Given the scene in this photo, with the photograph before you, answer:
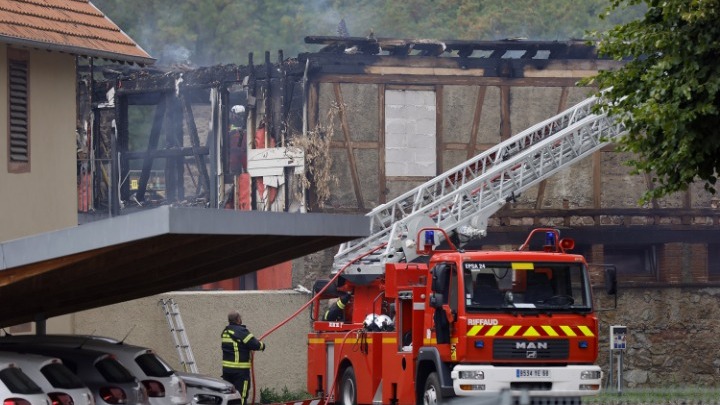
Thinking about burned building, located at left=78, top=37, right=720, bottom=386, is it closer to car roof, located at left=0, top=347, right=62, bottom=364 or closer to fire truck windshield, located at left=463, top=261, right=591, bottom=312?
fire truck windshield, located at left=463, top=261, right=591, bottom=312

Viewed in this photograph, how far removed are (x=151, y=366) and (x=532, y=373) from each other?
14.0 ft

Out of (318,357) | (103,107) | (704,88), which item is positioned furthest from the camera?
(103,107)

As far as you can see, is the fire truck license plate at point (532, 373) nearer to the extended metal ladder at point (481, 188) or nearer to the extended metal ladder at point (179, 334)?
the extended metal ladder at point (481, 188)

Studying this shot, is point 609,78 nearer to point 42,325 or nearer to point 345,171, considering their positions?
point 42,325

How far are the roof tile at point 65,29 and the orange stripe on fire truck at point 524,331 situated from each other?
24.7 feet

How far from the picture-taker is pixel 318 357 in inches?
784

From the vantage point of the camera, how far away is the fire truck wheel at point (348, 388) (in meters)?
18.6

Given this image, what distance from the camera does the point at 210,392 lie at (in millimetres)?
16219

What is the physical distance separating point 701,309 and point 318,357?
1168 centimetres

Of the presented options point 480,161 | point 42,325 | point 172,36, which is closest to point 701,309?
point 480,161

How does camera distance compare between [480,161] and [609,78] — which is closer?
[609,78]

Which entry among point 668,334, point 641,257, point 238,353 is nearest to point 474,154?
point 641,257

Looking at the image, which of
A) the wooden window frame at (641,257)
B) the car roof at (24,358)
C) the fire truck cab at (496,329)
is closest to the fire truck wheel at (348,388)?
the fire truck cab at (496,329)

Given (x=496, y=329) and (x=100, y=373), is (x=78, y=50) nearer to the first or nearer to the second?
(x=100, y=373)
